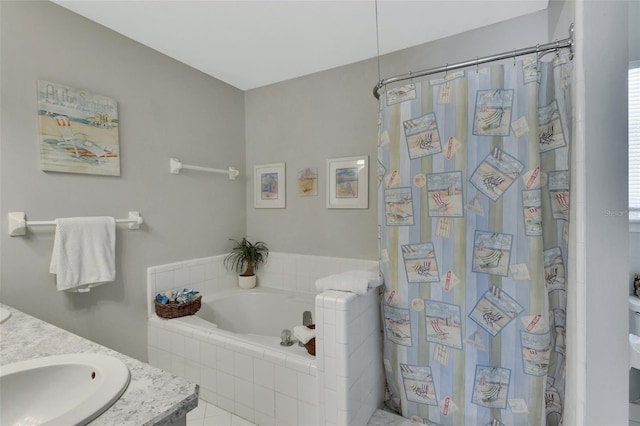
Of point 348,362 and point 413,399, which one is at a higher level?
point 348,362

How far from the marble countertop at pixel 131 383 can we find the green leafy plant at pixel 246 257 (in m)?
1.75

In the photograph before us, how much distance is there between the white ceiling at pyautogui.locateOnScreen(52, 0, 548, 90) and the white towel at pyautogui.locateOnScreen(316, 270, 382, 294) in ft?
5.12

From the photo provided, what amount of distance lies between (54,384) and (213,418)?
1226 millimetres

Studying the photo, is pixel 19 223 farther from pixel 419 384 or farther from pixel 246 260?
pixel 419 384

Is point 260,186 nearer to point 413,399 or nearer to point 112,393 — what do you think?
point 413,399

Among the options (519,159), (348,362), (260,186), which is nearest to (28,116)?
(260,186)

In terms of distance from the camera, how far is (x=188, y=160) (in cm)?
247

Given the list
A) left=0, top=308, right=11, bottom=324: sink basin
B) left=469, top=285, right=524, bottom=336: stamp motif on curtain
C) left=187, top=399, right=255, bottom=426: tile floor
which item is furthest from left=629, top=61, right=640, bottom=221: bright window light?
left=0, top=308, right=11, bottom=324: sink basin

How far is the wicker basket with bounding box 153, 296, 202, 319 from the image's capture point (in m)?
2.12

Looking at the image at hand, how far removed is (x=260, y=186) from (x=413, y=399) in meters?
2.13

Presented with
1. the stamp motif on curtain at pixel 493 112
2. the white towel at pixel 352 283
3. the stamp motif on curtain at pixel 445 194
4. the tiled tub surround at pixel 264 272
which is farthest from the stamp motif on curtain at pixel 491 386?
the stamp motif on curtain at pixel 493 112

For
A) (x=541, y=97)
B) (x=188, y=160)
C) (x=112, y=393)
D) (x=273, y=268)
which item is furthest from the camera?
(x=273, y=268)

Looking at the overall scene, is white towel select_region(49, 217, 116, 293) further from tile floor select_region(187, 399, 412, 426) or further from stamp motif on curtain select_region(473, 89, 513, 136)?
stamp motif on curtain select_region(473, 89, 513, 136)

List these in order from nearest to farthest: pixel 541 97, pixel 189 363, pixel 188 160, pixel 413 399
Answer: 1. pixel 541 97
2. pixel 413 399
3. pixel 189 363
4. pixel 188 160
